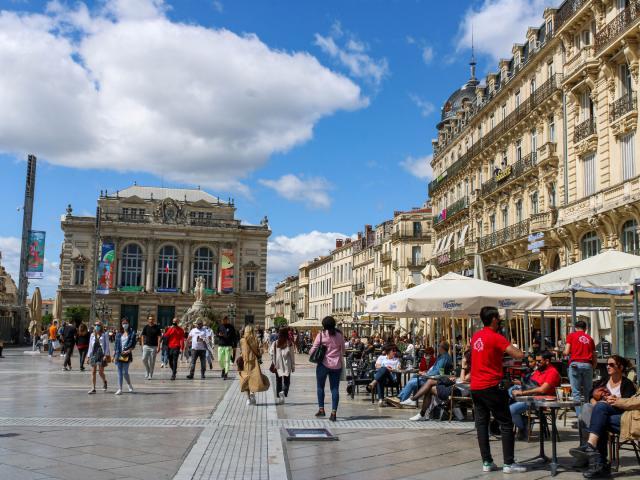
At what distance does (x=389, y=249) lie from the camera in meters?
67.6

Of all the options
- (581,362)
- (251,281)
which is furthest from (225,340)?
(251,281)

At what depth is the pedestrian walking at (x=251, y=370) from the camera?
519 inches

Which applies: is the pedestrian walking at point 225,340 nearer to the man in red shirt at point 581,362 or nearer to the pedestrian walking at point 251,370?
the pedestrian walking at point 251,370

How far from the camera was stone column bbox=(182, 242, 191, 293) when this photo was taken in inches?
3137

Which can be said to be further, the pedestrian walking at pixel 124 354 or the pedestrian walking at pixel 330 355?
the pedestrian walking at pixel 124 354

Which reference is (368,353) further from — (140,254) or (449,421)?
(140,254)

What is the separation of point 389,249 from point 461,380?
56.5 m

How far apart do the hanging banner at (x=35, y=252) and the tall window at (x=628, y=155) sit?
32042 mm

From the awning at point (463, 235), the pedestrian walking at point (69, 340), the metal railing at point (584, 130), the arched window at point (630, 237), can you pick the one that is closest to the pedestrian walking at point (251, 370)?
the pedestrian walking at point (69, 340)

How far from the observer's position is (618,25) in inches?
903

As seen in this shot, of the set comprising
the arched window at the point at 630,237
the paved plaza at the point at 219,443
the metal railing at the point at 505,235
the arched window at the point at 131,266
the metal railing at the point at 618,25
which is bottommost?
the paved plaza at the point at 219,443

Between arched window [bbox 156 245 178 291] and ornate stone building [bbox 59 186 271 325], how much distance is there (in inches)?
4.7

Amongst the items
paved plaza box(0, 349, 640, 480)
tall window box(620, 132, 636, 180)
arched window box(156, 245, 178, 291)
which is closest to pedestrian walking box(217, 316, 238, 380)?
paved plaza box(0, 349, 640, 480)

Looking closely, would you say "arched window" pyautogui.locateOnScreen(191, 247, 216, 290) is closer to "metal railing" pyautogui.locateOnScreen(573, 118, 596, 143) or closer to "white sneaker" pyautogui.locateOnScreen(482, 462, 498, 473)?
"metal railing" pyautogui.locateOnScreen(573, 118, 596, 143)
